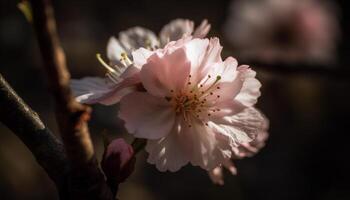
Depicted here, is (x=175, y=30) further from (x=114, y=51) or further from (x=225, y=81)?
(x=225, y=81)

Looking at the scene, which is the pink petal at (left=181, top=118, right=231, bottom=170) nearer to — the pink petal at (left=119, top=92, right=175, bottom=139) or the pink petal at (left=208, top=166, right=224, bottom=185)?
the pink petal at (left=119, top=92, right=175, bottom=139)

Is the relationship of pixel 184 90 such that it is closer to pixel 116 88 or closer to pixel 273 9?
pixel 116 88

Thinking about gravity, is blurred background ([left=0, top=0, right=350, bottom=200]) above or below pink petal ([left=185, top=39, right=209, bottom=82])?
below

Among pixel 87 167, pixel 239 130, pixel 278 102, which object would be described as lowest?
pixel 278 102

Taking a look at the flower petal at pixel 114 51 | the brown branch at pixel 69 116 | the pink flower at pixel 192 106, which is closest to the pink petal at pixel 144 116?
the pink flower at pixel 192 106

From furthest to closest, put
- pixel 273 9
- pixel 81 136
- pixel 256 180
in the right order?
pixel 256 180
pixel 273 9
pixel 81 136

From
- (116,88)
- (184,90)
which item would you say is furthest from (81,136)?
(184,90)

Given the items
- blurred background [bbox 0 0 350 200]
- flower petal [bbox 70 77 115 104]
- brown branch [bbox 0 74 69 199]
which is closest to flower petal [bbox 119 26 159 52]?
flower petal [bbox 70 77 115 104]
